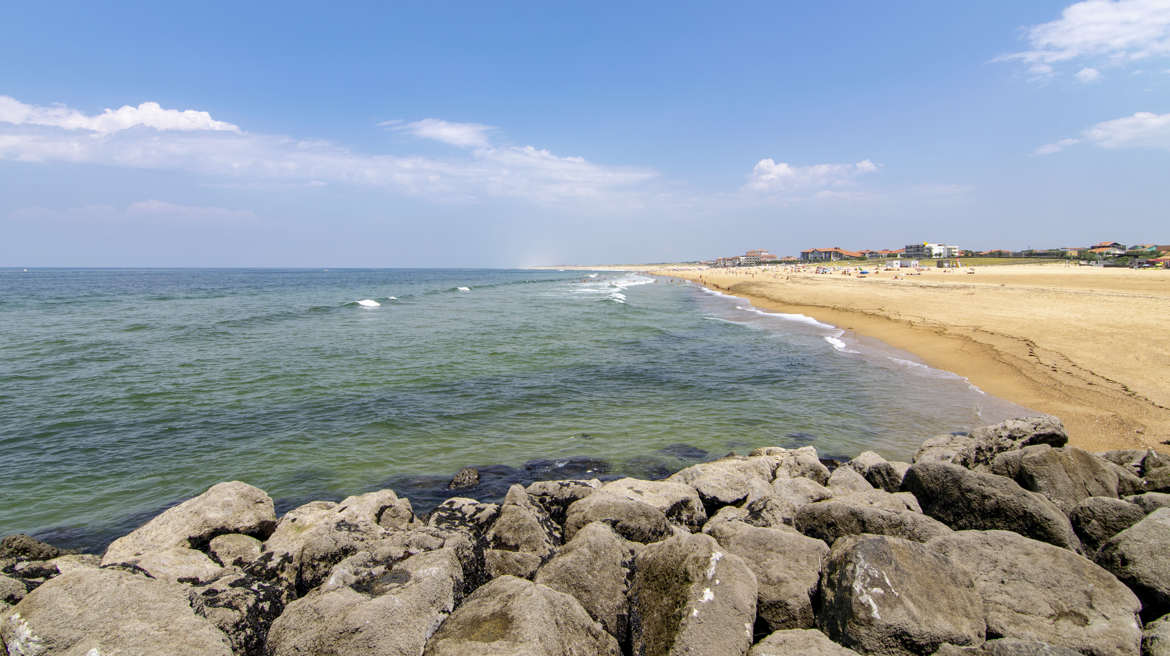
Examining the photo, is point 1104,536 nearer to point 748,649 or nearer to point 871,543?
point 871,543

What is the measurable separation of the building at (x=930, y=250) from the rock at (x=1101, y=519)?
15343 centimetres

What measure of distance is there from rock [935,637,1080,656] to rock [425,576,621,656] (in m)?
2.63

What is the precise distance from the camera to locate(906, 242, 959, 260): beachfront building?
455 feet

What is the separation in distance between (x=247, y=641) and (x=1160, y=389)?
66.8 feet

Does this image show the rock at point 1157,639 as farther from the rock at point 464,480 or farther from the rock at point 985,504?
the rock at point 464,480

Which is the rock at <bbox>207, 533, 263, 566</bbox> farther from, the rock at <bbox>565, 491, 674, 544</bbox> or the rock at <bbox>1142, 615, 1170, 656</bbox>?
the rock at <bbox>1142, 615, 1170, 656</bbox>

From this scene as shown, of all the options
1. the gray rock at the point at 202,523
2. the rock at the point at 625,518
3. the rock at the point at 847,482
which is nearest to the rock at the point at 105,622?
the gray rock at the point at 202,523

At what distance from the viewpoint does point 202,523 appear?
698cm

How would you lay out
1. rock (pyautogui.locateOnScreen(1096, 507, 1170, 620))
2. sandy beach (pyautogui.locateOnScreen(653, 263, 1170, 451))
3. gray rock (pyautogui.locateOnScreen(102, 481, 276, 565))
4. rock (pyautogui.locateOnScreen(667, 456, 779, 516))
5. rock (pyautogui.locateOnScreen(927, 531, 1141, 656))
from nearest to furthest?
rock (pyautogui.locateOnScreen(927, 531, 1141, 656))
rock (pyautogui.locateOnScreen(1096, 507, 1170, 620))
gray rock (pyautogui.locateOnScreen(102, 481, 276, 565))
rock (pyautogui.locateOnScreen(667, 456, 779, 516))
sandy beach (pyautogui.locateOnScreen(653, 263, 1170, 451))

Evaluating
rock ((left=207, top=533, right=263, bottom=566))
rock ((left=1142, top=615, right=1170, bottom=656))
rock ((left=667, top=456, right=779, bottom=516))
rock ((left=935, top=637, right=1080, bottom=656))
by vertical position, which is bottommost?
rock ((left=207, top=533, right=263, bottom=566))

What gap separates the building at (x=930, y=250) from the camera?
455 feet

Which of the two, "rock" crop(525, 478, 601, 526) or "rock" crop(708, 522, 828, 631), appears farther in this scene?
"rock" crop(525, 478, 601, 526)

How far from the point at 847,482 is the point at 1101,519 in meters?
2.83

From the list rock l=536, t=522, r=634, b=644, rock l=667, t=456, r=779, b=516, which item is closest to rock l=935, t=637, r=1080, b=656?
rock l=536, t=522, r=634, b=644
